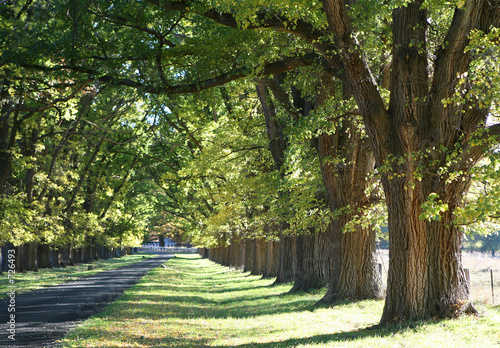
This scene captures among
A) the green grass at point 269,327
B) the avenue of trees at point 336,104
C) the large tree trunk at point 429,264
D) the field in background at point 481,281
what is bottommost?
the field in background at point 481,281

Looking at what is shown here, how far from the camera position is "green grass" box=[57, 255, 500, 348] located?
8523mm

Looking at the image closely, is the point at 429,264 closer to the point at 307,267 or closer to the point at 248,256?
the point at 307,267

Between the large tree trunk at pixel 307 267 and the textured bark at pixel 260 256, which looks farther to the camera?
the textured bark at pixel 260 256

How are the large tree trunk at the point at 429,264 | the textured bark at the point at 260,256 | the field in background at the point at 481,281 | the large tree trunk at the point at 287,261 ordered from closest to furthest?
1. the large tree trunk at the point at 429,264
2. the field in background at the point at 481,281
3. the large tree trunk at the point at 287,261
4. the textured bark at the point at 260,256

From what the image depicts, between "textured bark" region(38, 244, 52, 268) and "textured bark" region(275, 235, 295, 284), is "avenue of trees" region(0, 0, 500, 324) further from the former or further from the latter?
"textured bark" region(38, 244, 52, 268)

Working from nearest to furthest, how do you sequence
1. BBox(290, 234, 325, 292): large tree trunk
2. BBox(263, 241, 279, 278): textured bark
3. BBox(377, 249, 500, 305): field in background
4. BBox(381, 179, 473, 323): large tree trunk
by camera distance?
1. BBox(381, 179, 473, 323): large tree trunk
2. BBox(377, 249, 500, 305): field in background
3. BBox(290, 234, 325, 292): large tree trunk
4. BBox(263, 241, 279, 278): textured bark

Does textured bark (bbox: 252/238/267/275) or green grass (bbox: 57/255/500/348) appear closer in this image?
green grass (bbox: 57/255/500/348)

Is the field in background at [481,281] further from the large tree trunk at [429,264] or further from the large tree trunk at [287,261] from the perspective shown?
the large tree trunk at [287,261]

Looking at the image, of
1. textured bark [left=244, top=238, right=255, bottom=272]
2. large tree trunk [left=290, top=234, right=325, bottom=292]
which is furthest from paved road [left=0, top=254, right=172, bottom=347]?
textured bark [left=244, top=238, right=255, bottom=272]

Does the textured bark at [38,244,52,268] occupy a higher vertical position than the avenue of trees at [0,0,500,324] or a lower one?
lower

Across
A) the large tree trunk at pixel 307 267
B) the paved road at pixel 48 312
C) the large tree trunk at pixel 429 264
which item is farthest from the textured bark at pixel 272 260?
the large tree trunk at pixel 429 264

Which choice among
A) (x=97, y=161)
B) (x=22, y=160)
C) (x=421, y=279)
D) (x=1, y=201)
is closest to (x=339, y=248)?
(x=421, y=279)

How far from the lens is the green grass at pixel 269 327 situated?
8.52m

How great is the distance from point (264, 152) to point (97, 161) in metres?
22.5
